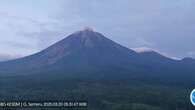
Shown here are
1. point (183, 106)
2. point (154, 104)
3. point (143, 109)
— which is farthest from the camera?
point (154, 104)

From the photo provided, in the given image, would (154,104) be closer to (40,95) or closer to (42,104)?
(40,95)

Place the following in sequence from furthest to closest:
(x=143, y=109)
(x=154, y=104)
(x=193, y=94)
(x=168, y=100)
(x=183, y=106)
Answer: (x=168, y=100), (x=154, y=104), (x=183, y=106), (x=143, y=109), (x=193, y=94)

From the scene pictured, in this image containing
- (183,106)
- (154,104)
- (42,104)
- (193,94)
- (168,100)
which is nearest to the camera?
(193,94)

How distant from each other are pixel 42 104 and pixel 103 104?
12495cm

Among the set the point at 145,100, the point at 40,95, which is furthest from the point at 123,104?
the point at 40,95

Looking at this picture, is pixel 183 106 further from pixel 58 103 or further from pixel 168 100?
pixel 58 103

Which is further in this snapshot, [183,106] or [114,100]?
[114,100]

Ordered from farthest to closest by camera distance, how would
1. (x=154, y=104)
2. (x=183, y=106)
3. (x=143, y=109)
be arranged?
(x=154, y=104)
(x=183, y=106)
(x=143, y=109)

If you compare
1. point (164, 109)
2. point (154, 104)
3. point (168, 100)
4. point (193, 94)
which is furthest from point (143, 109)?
point (193, 94)

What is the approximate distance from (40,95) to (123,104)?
46744mm

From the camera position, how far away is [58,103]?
57406 mm

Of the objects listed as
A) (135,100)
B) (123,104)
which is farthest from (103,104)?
(135,100)

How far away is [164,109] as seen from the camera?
6698 inches

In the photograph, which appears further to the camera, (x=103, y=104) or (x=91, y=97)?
(x=91, y=97)
